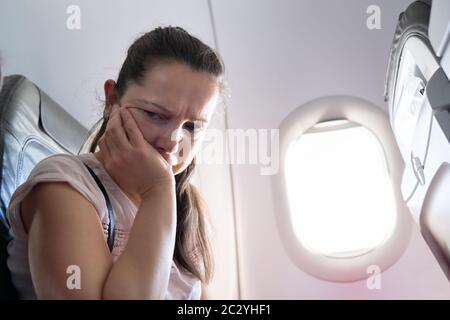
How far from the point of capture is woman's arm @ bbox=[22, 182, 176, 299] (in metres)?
0.62

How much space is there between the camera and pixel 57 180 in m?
0.68

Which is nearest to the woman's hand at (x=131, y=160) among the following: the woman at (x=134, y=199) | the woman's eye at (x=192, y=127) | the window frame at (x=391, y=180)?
the woman at (x=134, y=199)

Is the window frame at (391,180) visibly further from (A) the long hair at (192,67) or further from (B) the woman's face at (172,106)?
(B) the woman's face at (172,106)

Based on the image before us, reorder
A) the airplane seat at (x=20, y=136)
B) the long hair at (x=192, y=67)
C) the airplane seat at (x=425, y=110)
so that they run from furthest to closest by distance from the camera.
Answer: the long hair at (x=192, y=67) < the airplane seat at (x=20, y=136) < the airplane seat at (x=425, y=110)

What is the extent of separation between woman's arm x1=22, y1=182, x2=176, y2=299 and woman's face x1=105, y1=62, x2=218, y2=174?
228 mm

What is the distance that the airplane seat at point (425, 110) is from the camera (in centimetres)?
73

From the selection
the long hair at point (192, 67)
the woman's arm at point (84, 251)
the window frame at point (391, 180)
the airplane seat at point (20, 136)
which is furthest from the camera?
the window frame at point (391, 180)

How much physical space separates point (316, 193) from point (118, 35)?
2.93ft

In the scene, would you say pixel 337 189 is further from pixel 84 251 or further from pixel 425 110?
pixel 84 251

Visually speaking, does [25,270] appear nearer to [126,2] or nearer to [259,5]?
[126,2]

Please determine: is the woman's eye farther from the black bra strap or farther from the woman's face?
the black bra strap

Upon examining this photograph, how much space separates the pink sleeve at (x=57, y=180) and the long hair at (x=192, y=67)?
277mm
